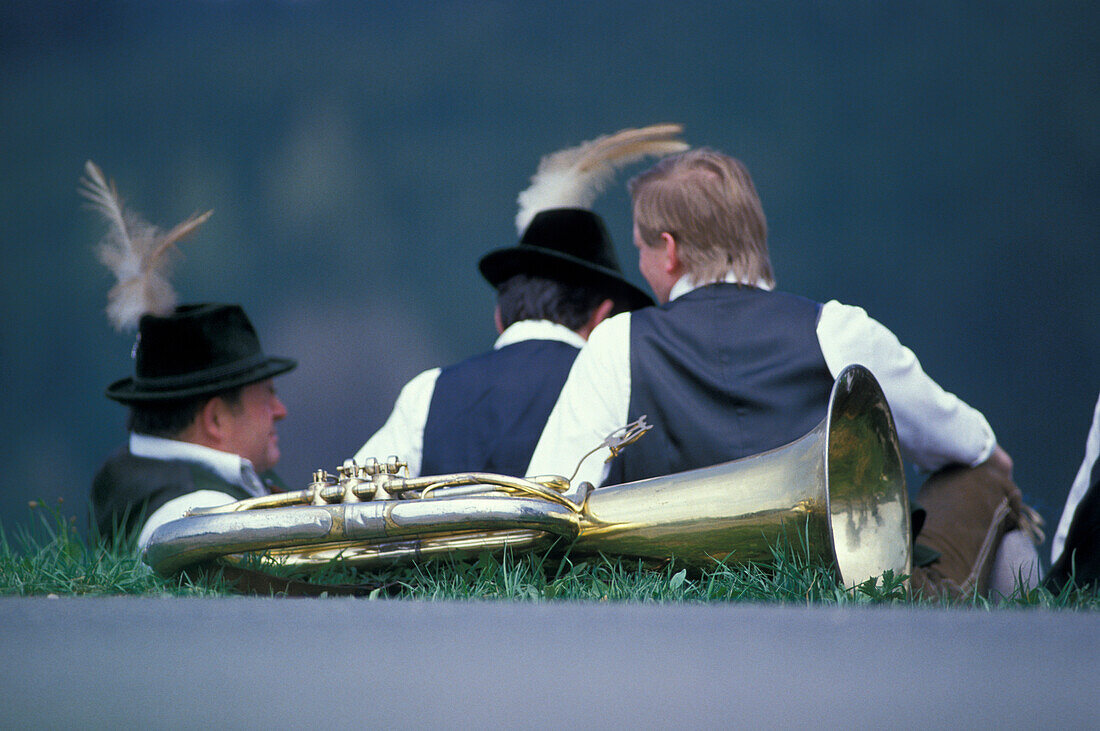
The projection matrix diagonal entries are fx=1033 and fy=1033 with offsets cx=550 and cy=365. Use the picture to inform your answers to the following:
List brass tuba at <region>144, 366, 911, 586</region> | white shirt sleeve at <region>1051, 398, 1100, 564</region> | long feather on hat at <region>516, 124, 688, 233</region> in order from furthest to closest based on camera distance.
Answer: long feather on hat at <region>516, 124, 688, 233</region>
white shirt sleeve at <region>1051, 398, 1100, 564</region>
brass tuba at <region>144, 366, 911, 586</region>

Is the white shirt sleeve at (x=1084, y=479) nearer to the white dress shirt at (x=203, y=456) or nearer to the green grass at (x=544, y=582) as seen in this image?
the green grass at (x=544, y=582)

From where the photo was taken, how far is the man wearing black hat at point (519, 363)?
324 cm

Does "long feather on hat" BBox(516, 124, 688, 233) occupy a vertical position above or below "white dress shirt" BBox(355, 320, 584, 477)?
above

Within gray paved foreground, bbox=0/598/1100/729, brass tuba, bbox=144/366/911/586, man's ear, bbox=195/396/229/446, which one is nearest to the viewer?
gray paved foreground, bbox=0/598/1100/729

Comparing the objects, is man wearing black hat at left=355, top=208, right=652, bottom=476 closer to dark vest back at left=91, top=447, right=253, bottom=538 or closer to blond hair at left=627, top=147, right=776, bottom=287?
dark vest back at left=91, top=447, right=253, bottom=538

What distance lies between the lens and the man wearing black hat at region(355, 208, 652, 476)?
324 cm

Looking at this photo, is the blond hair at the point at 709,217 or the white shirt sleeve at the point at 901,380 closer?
the white shirt sleeve at the point at 901,380

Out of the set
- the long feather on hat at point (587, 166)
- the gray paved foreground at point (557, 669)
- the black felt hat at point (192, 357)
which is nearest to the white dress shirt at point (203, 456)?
the black felt hat at point (192, 357)

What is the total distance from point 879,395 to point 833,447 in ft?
0.49

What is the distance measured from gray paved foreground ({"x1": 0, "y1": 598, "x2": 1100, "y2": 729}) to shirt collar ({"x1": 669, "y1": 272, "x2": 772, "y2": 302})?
4.30 feet

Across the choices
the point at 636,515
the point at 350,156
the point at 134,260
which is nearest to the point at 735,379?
the point at 636,515

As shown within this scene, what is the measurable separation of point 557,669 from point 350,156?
4.44 m

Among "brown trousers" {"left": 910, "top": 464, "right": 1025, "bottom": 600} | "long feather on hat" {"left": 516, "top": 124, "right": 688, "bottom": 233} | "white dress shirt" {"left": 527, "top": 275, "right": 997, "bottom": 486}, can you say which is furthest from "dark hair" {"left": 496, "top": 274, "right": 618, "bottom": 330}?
"brown trousers" {"left": 910, "top": 464, "right": 1025, "bottom": 600}

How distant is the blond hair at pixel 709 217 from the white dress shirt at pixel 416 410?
2.46 feet
